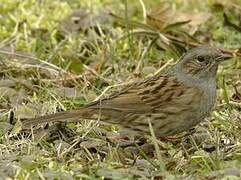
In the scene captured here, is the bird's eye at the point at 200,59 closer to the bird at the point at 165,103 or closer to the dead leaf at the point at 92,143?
the bird at the point at 165,103

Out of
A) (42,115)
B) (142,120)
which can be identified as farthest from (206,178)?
(42,115)

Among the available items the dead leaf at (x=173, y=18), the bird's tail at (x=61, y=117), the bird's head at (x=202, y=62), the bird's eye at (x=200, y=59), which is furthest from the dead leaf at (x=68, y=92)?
the dead leaf at (x=173, y=18)

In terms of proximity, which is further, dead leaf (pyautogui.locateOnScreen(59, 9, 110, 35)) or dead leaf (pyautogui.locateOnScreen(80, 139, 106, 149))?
dead leaf (pyautogui.locateOnScreen(59, 9, 110, 35))

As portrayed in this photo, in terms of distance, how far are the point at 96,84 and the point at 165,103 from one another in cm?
133

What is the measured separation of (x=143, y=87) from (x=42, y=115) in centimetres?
73

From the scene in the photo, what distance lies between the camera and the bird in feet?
20.2

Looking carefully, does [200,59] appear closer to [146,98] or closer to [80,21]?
[146,98]

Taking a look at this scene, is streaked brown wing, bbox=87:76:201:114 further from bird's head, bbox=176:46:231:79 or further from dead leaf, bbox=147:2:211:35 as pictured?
dead leaf, bbox=147:2:211:35

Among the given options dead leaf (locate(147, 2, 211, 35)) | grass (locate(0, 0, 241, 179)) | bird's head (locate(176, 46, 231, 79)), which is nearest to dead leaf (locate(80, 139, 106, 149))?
grass (locate(0, 0, 241, 179))

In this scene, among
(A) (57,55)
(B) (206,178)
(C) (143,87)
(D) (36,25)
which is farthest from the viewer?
(D) (36,25)

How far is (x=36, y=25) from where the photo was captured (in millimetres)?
8562

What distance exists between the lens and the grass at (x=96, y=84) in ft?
18.0

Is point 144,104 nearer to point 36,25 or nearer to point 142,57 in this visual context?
point 142,57

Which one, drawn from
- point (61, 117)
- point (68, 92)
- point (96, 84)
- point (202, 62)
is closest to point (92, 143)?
point (61, 117)
